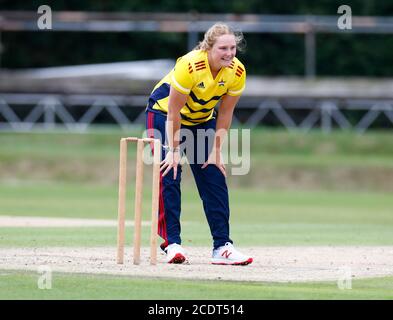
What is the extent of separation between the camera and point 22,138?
111 ft

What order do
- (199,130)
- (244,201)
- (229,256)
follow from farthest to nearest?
(244,201) → (199,130) → (229,256)

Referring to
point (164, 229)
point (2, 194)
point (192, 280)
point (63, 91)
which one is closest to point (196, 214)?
point (2, 194)

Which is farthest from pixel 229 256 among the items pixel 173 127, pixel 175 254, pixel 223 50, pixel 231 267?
pixel 223 50

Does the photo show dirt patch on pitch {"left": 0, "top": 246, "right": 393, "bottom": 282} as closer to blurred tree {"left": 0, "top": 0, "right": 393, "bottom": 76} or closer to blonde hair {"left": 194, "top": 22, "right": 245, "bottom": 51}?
blonde hair {"left": 194, "top": 22, "right": 245, "bottom": 51}

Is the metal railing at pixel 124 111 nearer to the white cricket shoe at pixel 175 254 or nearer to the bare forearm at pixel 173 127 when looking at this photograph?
the white cricket shoe at pixel 175 254

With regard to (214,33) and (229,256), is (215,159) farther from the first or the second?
(214,33)

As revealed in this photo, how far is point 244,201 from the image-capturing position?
25.5 meters

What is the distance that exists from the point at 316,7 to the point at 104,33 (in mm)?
8334

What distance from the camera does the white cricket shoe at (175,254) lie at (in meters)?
10.7

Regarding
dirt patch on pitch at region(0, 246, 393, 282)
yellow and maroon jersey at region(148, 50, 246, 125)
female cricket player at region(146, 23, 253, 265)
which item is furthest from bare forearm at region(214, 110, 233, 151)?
dirt patch on pitch at region(0, 246, 393, 282)

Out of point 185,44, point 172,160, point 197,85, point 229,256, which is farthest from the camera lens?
point 185,44

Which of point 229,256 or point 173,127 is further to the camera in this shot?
point 229,256

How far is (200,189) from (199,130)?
562mm
